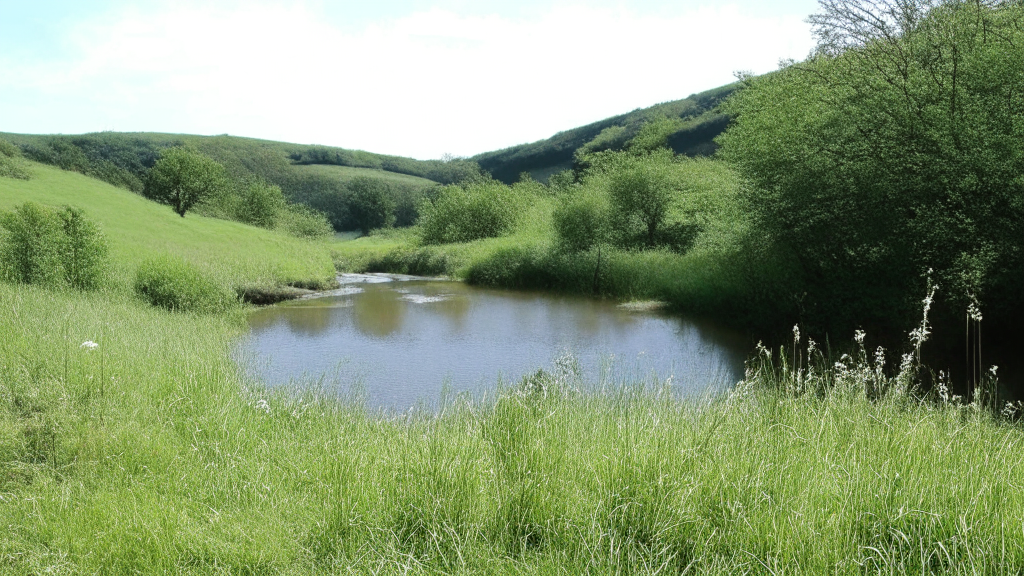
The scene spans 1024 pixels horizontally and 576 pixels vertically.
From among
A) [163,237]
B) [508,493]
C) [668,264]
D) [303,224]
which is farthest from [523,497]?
[303,224]

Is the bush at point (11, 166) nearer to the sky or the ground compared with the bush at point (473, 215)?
nearer to the sky

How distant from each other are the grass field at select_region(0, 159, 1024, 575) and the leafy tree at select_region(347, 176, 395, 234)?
85164 millimetres

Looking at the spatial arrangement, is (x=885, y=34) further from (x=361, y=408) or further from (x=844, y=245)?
(x=361, y=408)

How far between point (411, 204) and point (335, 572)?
9299 centimetres

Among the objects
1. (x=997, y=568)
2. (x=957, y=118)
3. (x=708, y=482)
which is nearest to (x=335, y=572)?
(x=708, y=482)

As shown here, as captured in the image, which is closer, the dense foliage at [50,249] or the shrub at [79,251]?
the dense foliage at [50,249]

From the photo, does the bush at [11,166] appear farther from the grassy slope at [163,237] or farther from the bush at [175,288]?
the bush at [175,288]

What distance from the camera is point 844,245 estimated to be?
14203 millimetres

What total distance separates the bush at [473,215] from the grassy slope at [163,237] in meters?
12.0

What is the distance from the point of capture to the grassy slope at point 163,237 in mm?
22234

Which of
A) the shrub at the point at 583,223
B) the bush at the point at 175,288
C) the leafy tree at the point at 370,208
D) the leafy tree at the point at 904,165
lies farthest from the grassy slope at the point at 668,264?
the leafy tree at the point at 370,208

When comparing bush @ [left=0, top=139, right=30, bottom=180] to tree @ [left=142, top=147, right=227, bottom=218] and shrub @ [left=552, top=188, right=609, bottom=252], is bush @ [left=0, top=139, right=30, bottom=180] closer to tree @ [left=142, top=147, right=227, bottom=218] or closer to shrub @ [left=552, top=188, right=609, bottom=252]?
tree @ [left=142, top=147, right=227, bottom=218]

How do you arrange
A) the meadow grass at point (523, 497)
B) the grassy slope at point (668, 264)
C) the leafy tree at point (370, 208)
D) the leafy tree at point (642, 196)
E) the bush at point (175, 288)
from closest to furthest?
the meadow grass at point (523, 497)
the bush at point (175, 288)
the grassy slope at point (668, 264)
the leafy tree at point (642, 196)
the leafy tree at point (370, 208)

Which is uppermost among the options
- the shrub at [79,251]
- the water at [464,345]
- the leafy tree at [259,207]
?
the leafy tree at [259,207]
